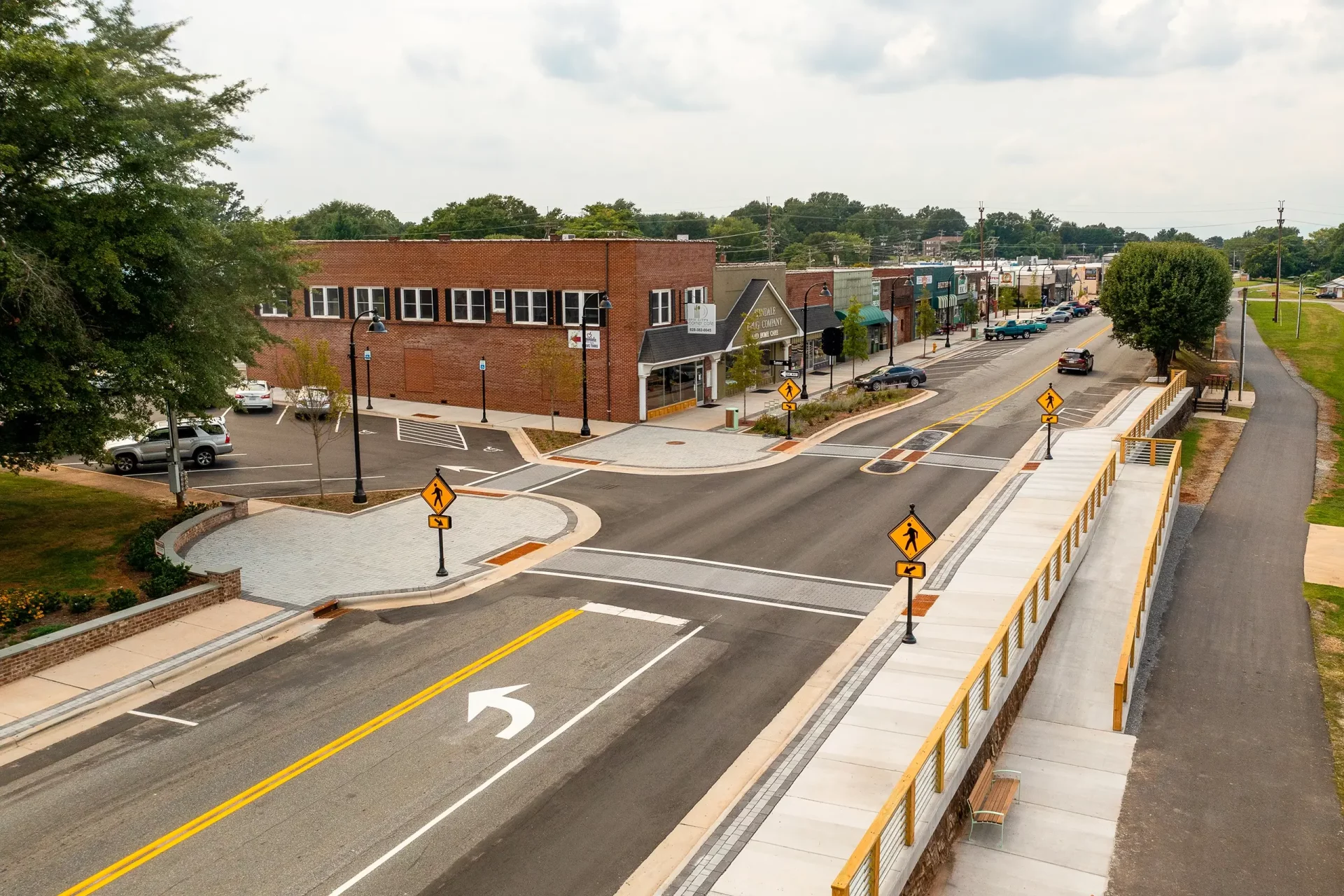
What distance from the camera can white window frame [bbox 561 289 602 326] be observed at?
4481 centimetres

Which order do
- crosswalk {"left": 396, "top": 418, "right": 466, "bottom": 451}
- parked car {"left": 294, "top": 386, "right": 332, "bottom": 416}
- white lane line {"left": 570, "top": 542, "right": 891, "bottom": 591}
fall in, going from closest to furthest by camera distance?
white lane line {"left": 570, "top": 542, "right": 891, "bottom": 591} → parked car {"left": 294, "top": 386, "right": 332, "bottom": 416} → crosswalk {"left": 396, "top": 418, "right": 466, "bottom": 451}

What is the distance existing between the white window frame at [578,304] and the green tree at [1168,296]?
3145cm

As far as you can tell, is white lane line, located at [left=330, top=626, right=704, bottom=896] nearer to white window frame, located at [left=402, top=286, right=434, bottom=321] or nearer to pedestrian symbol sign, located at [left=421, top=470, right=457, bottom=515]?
pedestrian symbol sign, located at [left=421, top=470, right=457, bottom=515]

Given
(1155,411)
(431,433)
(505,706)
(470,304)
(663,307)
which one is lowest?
(505,706)

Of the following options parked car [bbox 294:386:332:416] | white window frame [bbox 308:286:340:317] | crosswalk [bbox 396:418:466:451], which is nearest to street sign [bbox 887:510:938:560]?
parked car [bbox 294:386:332:416]

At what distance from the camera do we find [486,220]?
11988cm

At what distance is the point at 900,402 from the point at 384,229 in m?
108

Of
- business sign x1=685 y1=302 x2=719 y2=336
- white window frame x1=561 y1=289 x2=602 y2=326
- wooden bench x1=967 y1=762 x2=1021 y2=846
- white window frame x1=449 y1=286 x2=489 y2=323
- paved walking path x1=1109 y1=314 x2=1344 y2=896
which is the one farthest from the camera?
white window frame x1=449 y1=286 x2=489 y2=323

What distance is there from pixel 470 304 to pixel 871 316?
101ft

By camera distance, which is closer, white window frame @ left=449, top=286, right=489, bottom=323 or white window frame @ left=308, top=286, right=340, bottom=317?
white window frame @ left=449, top=286, right=489, bottom=323

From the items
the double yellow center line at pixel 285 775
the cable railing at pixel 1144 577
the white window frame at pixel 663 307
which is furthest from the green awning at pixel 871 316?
the double yellow center line at pixel 285 775

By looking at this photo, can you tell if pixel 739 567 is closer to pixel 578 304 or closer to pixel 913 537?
pixel 913 537

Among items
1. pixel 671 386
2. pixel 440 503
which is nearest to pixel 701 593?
pixel 440 503

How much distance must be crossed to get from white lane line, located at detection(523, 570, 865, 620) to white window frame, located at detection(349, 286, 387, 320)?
101 feet
